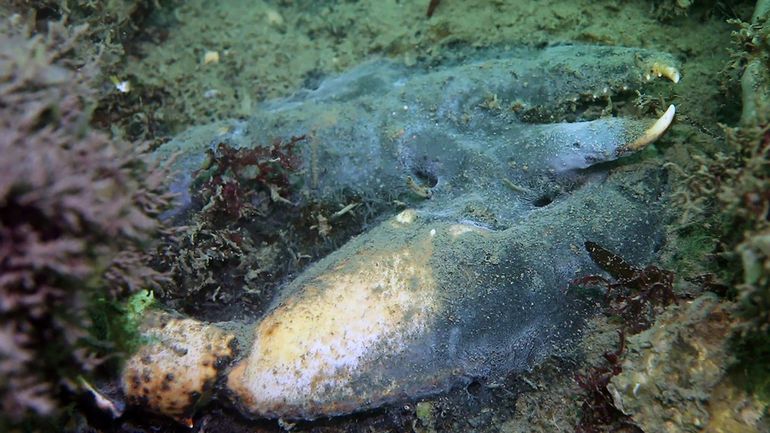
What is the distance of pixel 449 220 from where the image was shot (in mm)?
3445

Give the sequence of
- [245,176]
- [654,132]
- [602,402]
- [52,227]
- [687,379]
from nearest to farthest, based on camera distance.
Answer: [52,227], [687,379], [602,402], [654,132], [245,176]

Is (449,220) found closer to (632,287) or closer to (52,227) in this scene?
(632,287)

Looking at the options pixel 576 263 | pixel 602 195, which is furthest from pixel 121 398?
pixel 602 195

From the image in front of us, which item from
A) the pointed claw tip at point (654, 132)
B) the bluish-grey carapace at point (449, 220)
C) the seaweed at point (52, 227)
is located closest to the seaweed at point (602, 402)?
the bluish-grey carapace at point (449, 220)

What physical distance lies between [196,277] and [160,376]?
0.82 metres

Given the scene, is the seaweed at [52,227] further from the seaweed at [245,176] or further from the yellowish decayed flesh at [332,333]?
the seaweed at [245,176]

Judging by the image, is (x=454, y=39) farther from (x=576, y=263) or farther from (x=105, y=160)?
(x=105, y=160)

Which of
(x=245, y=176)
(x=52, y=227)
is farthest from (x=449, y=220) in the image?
(x=52, y=227)

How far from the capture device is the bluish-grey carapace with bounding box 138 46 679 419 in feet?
9.70

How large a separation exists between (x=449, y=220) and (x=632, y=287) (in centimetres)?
123

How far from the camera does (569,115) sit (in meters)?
3.97

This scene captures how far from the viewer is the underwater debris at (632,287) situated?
2.93 metres

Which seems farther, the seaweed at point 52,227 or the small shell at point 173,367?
the small shell at point 173,367

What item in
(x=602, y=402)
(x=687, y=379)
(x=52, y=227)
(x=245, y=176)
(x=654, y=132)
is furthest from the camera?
(x=245, y=176)
